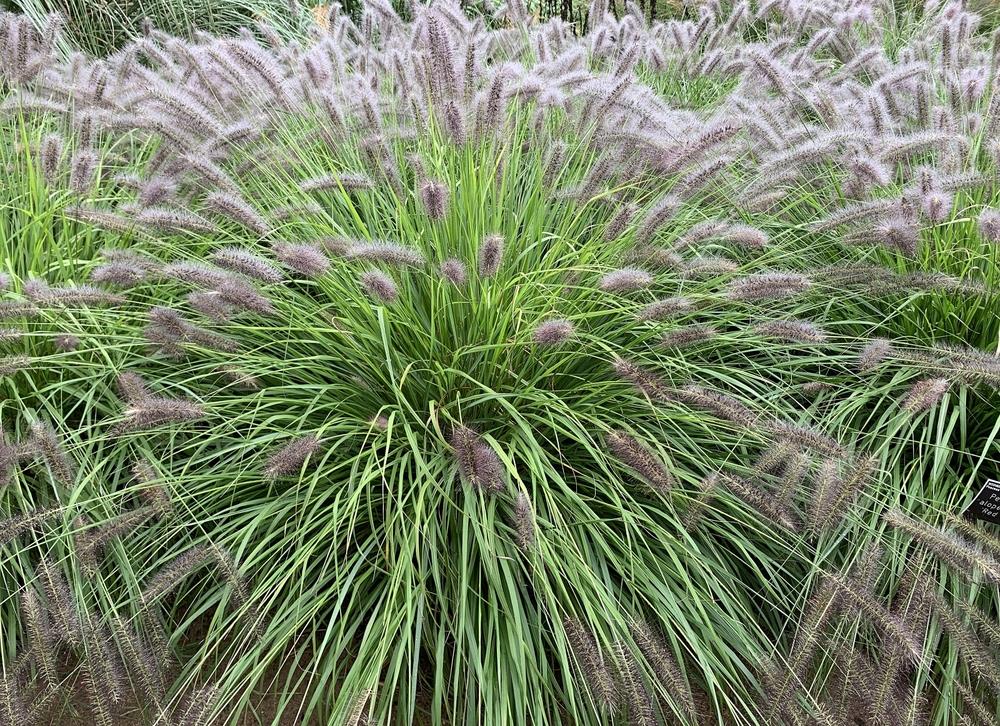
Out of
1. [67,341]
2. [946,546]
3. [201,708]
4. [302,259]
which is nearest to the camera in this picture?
[201,708]

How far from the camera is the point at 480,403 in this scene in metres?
2.50

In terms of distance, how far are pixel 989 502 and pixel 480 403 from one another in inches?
56.0

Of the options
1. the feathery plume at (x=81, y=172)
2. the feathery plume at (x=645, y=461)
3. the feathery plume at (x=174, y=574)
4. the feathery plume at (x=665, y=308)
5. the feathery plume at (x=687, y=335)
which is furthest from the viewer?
the feathery plume at (x=81, y=172)

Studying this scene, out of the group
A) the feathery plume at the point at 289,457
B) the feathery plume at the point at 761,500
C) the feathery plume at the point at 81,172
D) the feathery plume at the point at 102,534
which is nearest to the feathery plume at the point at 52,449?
the feathery plume at the point at 102,534

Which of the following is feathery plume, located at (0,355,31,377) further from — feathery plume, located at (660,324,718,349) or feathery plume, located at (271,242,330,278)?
feathery plume, located at (660,324,718,349)

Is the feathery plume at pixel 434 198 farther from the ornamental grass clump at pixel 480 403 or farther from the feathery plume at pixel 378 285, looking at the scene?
the feathery plume at pixel 378 285

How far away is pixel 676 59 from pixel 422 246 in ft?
7.26

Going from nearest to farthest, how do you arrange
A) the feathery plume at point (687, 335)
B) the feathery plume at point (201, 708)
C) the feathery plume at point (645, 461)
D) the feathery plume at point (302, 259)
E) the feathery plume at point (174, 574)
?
the feathery plume at point (201, 708)
the feathery plume at point (174, 574)
the feathery plume at point (645, 461)
the feathery plume at point (302, 259)
the feathery plume at point (687, 335)

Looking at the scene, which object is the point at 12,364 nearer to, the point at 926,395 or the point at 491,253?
the point at 491,253

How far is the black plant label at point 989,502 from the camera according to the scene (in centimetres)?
223

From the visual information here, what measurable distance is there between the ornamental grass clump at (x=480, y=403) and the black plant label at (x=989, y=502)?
0.11 metres

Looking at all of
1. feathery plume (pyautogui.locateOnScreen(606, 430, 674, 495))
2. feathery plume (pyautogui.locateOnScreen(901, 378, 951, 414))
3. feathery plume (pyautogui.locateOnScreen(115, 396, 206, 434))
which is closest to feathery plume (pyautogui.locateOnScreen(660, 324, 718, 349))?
feathery plume (pyautogui.locateOnScreen(606, 430, 674, 495))

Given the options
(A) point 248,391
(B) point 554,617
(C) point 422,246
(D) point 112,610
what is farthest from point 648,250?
(D) point 112,610

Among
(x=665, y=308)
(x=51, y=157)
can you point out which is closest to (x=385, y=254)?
(x=665, y=308)
